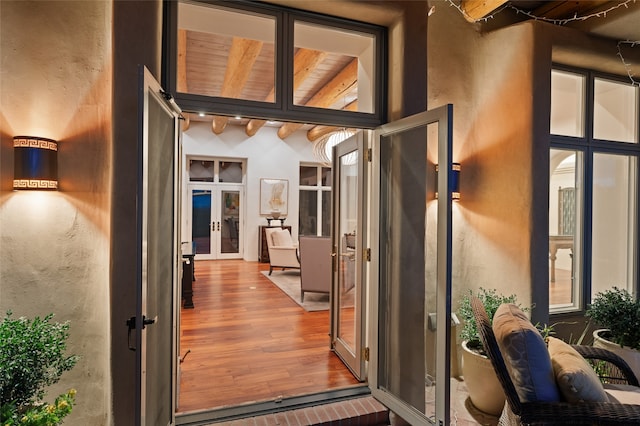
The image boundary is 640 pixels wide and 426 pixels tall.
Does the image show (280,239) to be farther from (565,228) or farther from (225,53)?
(225,53)

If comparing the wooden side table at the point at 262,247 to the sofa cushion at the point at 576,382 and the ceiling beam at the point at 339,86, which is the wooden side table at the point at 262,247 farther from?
the sofa cushion at the point at 576,382

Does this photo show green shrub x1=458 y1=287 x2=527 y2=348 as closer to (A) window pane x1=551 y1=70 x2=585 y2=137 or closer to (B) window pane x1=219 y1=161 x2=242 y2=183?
(A) window pane x1=551 y1=70 x2=585 y2=137

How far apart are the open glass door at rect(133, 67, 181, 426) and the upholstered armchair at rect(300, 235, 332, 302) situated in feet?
9.78

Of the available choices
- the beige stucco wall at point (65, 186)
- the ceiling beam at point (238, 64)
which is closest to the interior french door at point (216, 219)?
the ceiling beam at point (238, 64)

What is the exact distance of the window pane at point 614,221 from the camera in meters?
4.01

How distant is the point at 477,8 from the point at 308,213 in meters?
7.43

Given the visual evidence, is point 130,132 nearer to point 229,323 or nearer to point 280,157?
point 229,323

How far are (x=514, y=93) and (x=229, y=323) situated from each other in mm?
4014

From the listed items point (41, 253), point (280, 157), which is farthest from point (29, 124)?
point (280, 157)

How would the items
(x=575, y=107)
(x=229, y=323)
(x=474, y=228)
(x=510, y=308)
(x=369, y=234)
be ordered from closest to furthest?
(x=510, y=308), (x=369, y=234), (x=474, y=228), (x=575, y=107), (x=229, y=323)

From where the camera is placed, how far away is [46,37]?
2186 mm

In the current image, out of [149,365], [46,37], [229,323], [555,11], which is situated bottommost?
[229,323]

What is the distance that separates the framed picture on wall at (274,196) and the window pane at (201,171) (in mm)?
1364

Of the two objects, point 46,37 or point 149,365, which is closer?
point 149,365
